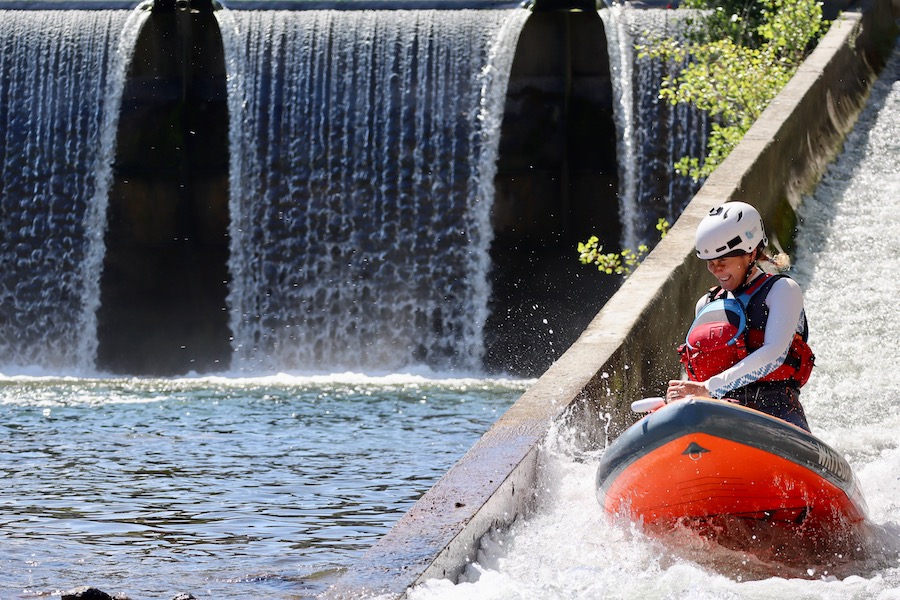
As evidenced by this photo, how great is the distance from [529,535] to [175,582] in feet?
7.33

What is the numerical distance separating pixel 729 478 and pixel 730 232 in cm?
85

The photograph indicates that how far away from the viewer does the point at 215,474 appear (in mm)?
9688

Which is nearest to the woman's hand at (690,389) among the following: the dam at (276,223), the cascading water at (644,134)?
the dam at (276,223)

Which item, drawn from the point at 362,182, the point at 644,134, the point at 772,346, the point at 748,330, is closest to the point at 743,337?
the point at 748,330

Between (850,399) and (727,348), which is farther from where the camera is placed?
(850,399)

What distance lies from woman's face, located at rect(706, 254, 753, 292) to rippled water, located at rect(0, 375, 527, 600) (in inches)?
97.7

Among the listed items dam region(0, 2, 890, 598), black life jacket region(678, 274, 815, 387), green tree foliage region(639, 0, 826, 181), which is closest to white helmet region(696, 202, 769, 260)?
black life jacket region(678, 274, 815, 387)

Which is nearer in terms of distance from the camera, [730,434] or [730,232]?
[730,434]

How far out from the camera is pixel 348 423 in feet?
38.7

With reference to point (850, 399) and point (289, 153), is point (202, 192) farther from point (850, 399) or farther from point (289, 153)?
point (850, 399)

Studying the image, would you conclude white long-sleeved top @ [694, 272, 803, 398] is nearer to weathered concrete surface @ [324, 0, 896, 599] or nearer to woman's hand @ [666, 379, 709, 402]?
woman's hand @ [666, 379, 709, 402]

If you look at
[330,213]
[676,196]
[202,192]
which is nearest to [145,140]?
[202,192]

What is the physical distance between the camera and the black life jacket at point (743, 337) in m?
5.14

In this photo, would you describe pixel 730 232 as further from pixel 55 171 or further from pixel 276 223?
pixel 55 171
